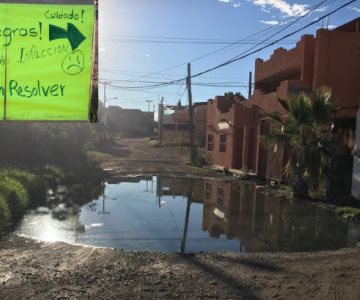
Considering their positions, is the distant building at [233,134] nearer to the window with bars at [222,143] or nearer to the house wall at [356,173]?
the window with bars at [222,143]

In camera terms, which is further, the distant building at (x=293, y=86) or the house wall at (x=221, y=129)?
the house wall at (x=221, y=129)

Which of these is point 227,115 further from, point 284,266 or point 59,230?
point 284,266

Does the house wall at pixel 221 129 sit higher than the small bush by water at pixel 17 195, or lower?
higher

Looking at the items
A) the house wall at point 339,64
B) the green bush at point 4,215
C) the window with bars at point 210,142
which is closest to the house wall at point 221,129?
the window with bars at point 210,142

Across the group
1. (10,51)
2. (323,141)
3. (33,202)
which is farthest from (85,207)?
(10,51)

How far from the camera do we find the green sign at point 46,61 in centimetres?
360

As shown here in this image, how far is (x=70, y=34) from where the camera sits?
360 cm

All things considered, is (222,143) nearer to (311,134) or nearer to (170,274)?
(311,134)

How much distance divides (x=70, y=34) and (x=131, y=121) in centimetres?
10523

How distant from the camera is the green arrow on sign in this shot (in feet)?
11.8

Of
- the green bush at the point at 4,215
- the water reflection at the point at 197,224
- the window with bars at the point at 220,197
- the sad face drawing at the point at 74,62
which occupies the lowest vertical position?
the window with bars at the point at 220,197

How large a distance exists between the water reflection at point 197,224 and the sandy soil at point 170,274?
1.37 meters

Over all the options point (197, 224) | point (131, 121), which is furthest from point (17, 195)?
point (131, 121)

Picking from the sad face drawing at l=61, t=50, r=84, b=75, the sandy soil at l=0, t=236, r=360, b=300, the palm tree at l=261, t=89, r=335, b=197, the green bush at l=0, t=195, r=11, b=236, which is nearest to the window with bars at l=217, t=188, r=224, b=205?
the palm tree at l=261, t=89, r=335, b=197
